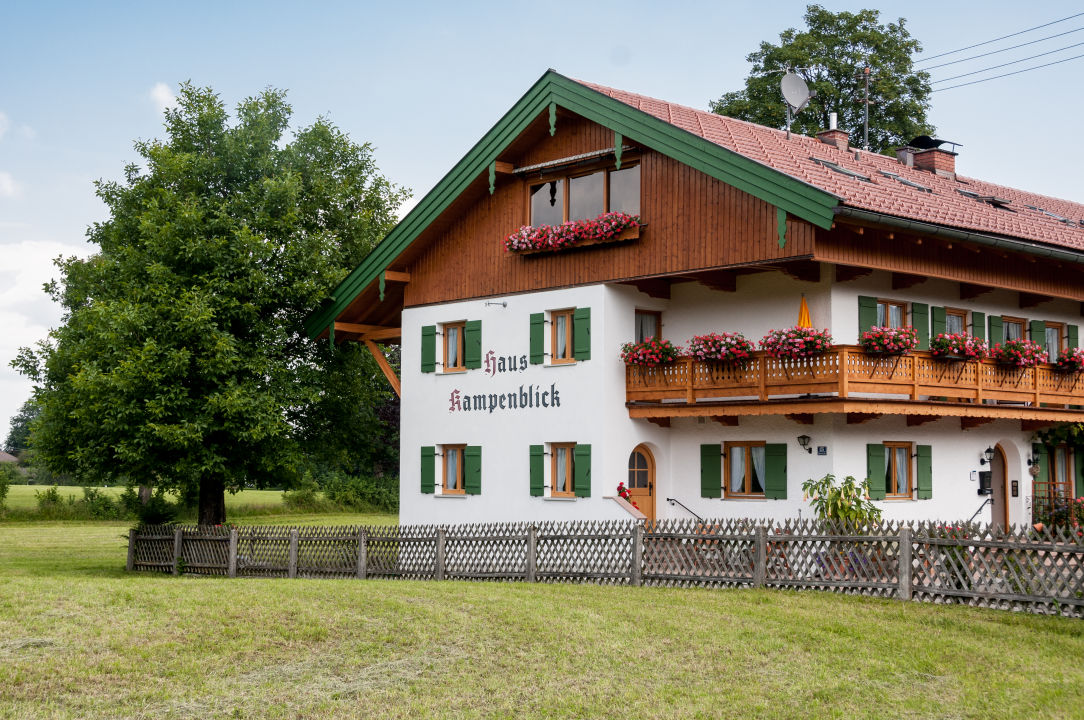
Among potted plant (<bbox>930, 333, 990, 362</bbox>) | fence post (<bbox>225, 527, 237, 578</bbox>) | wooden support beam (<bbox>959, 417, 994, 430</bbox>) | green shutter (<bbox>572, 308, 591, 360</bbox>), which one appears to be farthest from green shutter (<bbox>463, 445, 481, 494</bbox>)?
wooden support beam (<bbox>959, 417, 994, 430</bbox>)

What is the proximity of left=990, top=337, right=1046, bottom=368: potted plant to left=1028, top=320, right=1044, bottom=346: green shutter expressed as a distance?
2.84m

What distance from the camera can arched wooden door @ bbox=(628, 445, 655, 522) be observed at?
2375 centimetres

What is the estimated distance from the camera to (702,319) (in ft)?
76.8

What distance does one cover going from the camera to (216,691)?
10.9 m

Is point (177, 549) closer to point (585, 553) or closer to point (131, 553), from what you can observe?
point (131, 553)

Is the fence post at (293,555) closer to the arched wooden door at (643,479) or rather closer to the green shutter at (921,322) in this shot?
the arched wooden door at (643,479)

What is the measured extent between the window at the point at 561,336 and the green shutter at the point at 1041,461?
10.8m

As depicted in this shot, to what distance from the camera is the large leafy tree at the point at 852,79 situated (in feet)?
131

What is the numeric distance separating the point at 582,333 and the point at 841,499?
624 centimetres

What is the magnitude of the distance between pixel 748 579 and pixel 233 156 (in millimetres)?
18239

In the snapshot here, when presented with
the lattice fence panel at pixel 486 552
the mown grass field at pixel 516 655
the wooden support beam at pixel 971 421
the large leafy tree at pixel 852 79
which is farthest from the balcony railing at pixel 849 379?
the large leafy tree at pixel 852 79

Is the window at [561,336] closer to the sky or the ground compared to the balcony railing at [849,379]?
closer to the sky

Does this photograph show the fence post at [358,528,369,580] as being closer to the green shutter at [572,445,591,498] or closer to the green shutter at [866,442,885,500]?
the green shutter at [572,445,591,498]

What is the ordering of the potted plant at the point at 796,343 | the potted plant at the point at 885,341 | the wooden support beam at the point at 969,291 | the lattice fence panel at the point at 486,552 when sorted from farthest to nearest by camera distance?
the wooden support beam at the point at 969,291, the lattice fence panel at the point at 486,552, the potted plant at the point at 885,341, the potted plant at the point at 796,343
